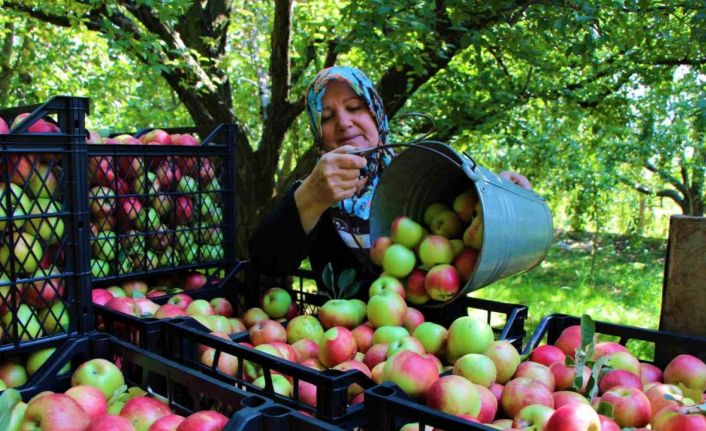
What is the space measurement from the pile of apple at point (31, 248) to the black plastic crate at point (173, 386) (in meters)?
0.08

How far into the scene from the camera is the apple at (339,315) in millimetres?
1645

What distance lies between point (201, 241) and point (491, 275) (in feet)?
3.03

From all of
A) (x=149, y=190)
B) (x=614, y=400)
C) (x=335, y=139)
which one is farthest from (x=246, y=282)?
(x=614, y=400)

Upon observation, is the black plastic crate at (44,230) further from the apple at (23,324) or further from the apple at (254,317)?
the apple at (254,317)

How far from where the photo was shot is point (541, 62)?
12.9 feet

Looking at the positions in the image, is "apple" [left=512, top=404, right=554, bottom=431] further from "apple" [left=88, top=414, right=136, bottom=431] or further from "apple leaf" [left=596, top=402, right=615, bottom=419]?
"apple" [left=88, top=414, right=136, bottom=431]

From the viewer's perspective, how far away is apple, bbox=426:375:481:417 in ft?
3.57

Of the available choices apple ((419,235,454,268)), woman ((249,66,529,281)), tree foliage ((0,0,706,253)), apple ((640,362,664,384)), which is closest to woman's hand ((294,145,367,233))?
woman ((249,66,529,281))

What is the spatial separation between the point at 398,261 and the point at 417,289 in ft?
0.31

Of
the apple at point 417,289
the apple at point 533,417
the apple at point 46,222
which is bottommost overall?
the apple at point 533,417

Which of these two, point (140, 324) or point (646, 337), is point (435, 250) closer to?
point (646, 337)

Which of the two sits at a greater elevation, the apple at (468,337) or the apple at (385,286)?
the apple at (385,286)

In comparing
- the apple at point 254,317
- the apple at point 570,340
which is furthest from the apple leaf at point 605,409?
the apple at point 254,317

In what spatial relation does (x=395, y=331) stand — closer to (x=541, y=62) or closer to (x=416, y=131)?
(x=541, y=62)
